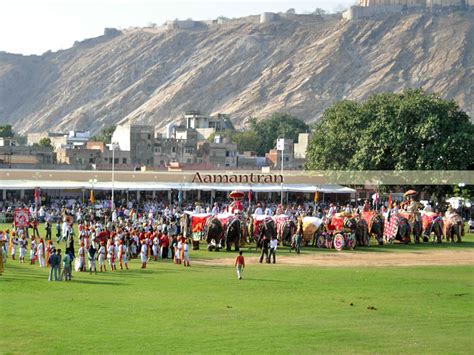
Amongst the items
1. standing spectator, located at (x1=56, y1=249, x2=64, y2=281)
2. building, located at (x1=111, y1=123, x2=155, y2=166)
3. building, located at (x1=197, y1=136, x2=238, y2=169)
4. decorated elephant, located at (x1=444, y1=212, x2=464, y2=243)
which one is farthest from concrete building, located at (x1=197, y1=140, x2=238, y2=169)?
standing spectator, located at (x1=56, y1=249, x2=64, y2=281)

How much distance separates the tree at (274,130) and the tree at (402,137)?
89.9 meters

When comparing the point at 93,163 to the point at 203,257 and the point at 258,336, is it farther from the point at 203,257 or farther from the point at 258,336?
the point at 258,336

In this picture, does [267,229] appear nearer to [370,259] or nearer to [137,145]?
[370,259]

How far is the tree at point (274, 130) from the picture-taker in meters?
181

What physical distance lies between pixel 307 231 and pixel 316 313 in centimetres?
2221

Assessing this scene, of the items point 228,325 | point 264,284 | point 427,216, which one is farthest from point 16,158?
point 228,325

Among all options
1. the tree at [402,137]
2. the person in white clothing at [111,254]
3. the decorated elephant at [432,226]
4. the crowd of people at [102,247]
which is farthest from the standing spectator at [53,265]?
the tree at [402,137]

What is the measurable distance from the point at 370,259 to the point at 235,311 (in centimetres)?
1793

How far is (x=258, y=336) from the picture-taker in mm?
24906

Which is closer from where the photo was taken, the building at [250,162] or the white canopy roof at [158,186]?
the white canopy roof at [158,186]

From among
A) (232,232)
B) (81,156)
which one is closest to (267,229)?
(232,232)

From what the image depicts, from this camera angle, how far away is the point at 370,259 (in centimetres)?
4550

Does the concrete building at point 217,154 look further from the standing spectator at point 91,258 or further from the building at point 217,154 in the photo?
the standing spectator at point 91,258

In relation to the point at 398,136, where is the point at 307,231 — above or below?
below
